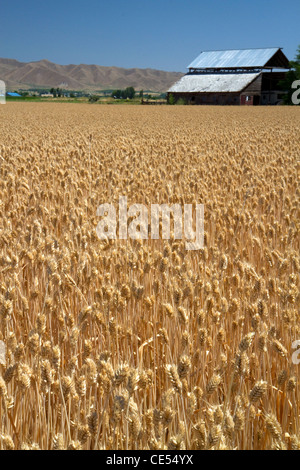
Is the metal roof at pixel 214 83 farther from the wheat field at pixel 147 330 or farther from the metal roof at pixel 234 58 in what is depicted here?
the wheat field at pixel 147 330

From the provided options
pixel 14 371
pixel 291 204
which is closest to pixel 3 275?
pixel 14 371

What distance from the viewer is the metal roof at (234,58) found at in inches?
2239

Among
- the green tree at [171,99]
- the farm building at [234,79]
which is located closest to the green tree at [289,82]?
the farm building at [234,79]

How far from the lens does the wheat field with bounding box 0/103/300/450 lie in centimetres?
136

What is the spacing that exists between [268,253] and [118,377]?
176 centimetres

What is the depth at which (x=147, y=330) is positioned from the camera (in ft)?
7.61

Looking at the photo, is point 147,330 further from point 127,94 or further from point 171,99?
point 127,94

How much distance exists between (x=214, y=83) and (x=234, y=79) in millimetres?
2170

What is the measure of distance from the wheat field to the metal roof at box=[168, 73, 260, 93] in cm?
4950

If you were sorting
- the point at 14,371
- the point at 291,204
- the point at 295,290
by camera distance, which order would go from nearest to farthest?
the point at 14,371
the point at 295,290
the point at 291,204

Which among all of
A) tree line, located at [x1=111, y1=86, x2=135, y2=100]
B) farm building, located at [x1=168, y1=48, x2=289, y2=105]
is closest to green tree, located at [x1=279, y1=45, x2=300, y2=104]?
farm building, located at [x1=168, y1=48, x2=289, y2=105]

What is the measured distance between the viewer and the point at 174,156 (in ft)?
26.2

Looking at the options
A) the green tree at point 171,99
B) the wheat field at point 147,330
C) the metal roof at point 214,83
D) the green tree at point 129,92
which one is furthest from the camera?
the green tree at point 129,92

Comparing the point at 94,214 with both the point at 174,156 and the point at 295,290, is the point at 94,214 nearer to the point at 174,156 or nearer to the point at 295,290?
the point at 295,290
